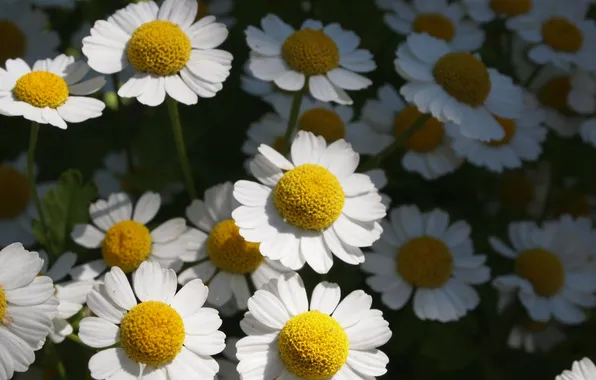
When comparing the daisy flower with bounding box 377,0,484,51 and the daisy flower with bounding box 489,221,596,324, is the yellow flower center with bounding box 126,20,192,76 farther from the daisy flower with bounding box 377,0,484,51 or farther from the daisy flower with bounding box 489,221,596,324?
the daisy flower with bounding box 489,221,596,324

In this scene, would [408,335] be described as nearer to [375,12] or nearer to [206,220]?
[206,220]

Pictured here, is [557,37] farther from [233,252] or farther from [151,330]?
[151,330]

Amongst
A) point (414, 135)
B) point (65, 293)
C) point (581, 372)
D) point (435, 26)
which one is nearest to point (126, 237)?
point (65, 293)

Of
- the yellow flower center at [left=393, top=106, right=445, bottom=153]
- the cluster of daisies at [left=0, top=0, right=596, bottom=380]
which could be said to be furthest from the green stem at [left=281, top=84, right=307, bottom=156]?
the yellow flower center at [left=393, top=106, right=445, bottom=153]

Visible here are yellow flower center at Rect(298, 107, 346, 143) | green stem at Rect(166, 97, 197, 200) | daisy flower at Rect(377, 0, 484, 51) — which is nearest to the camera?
green stem at Rect(166, 97, 197, 200)

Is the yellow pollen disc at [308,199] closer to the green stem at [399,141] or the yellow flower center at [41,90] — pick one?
the green stem at [399,141]

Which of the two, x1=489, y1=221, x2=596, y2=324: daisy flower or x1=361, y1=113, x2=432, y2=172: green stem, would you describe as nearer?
x1=361, y1=113, x2=432, y2=172: green stem

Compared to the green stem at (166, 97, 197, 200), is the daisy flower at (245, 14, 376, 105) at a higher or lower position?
higher
